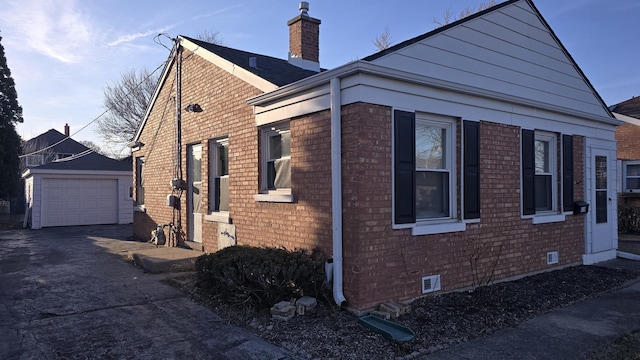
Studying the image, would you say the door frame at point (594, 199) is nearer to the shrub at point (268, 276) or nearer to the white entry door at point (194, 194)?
the shrub at point (268, 276)

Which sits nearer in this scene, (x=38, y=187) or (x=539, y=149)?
(x=539, y=149)

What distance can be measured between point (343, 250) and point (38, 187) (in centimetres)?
1796

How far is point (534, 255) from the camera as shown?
802 cm

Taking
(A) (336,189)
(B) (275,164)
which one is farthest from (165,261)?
(A) (336,189)

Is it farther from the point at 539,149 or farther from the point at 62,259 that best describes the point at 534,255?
the point at 62,259

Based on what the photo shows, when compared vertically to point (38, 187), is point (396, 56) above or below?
above

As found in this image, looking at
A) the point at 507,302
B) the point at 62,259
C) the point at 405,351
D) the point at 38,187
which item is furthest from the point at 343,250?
the point at 38,187

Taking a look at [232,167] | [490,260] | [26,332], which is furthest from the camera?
[232,167]

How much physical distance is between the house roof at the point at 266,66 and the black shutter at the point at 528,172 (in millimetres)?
4249

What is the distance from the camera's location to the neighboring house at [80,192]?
1889 centimetres

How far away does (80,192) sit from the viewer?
778 inches

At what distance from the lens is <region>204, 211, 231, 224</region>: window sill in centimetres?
854

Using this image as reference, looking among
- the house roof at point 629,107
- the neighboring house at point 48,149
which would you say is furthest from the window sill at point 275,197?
the neighboring house at point 48,149

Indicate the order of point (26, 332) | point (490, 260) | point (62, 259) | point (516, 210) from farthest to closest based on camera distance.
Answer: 1. point (62, 259)
2. point (516, 210)
3. point (490, 260)
4. point (26, 332)
